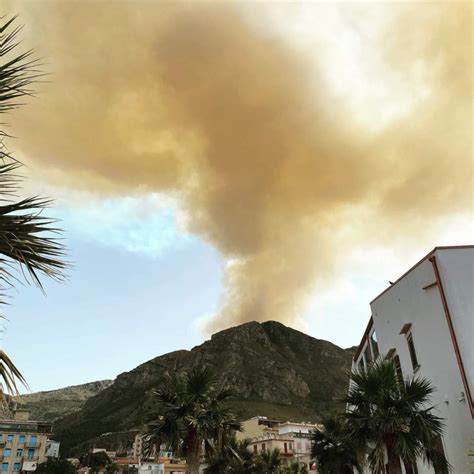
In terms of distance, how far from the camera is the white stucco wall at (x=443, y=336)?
1694 cm

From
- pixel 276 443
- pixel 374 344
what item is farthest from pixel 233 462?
pixel 276 443

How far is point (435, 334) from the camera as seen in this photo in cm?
1912

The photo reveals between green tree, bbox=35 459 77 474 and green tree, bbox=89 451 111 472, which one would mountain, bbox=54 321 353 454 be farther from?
green tree, bbox=35 459 77 474

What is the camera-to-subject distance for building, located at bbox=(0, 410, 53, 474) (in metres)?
84.1

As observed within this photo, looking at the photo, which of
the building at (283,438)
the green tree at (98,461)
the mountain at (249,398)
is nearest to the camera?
the building at (283,438)

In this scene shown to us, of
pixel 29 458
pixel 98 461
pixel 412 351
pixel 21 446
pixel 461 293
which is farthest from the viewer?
pixel 98 461

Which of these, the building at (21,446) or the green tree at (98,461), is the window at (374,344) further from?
the green tree at (98,461)

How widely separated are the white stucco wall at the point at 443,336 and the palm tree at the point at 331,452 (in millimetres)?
6549

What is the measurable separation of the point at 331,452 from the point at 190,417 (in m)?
11.2

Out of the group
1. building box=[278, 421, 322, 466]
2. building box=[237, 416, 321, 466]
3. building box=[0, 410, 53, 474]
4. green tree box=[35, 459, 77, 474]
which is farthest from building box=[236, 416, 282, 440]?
building box=[0, 410, 53, 474]

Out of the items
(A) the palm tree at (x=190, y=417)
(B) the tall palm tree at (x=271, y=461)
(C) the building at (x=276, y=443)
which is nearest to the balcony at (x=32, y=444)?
(C) the building at (x=276, y=443)

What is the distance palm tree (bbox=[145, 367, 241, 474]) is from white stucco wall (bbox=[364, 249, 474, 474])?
9.34m

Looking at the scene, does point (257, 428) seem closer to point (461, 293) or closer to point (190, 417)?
point (190, 417)

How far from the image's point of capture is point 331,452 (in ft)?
87.9
